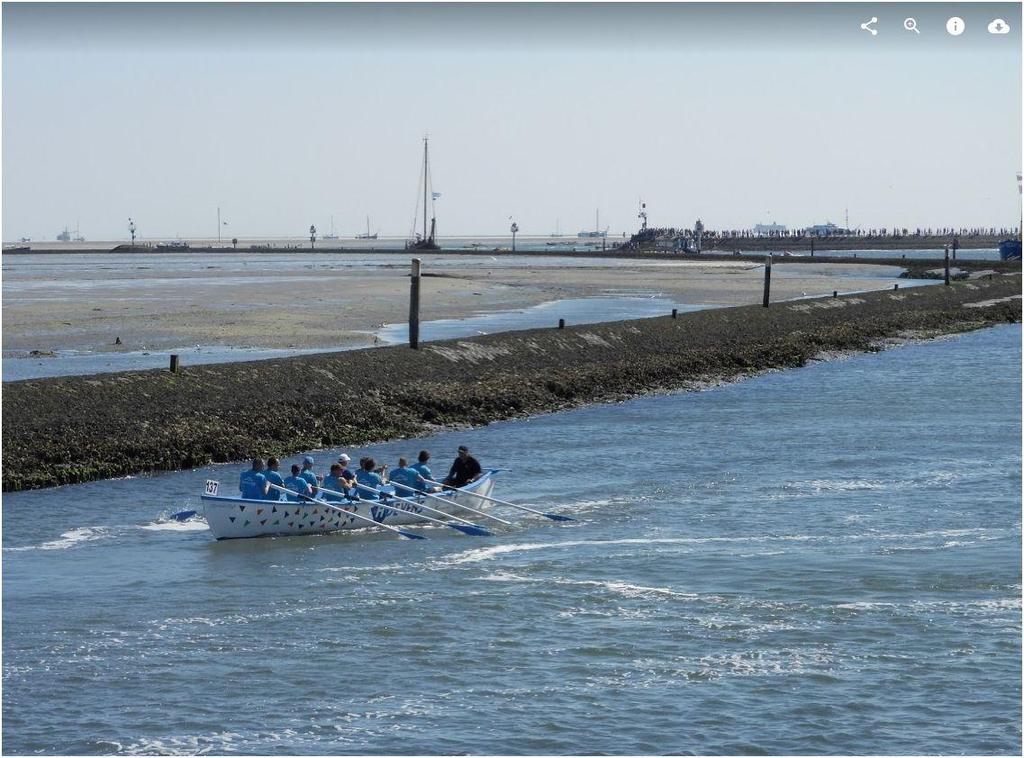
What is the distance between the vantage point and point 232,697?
17.1 meters

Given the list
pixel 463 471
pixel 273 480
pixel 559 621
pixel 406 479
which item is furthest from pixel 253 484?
pixel 559 621

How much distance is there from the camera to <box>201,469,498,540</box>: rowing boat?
24656 mm

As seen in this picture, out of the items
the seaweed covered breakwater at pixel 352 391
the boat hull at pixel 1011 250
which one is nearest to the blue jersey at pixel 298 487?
the seaweed covered breakwater at pixel 352 391

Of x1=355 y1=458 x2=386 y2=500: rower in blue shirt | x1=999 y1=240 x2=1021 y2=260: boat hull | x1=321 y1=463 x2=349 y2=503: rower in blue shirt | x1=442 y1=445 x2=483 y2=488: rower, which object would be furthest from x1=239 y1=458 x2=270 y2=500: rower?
x1=999 y1=240 x2=1021 y2=260: boat hull

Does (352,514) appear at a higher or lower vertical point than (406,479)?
lower

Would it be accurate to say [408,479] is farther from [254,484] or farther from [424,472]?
[254,484]

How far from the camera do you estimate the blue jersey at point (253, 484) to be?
25.2 metres

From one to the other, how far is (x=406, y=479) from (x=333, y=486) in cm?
148

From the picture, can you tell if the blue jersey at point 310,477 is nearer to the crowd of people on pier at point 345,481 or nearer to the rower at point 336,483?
the crowd of people on pier at point 345,481

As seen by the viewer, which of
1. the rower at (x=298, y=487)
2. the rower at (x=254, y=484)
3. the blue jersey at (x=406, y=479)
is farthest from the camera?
the blue jersey at (x=406, y=479)

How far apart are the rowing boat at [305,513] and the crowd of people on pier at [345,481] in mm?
229

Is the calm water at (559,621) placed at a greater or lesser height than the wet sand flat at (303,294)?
lesser

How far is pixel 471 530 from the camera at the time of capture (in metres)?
26.0

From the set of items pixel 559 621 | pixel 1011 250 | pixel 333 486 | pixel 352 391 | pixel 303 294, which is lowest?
pixel 559 621
